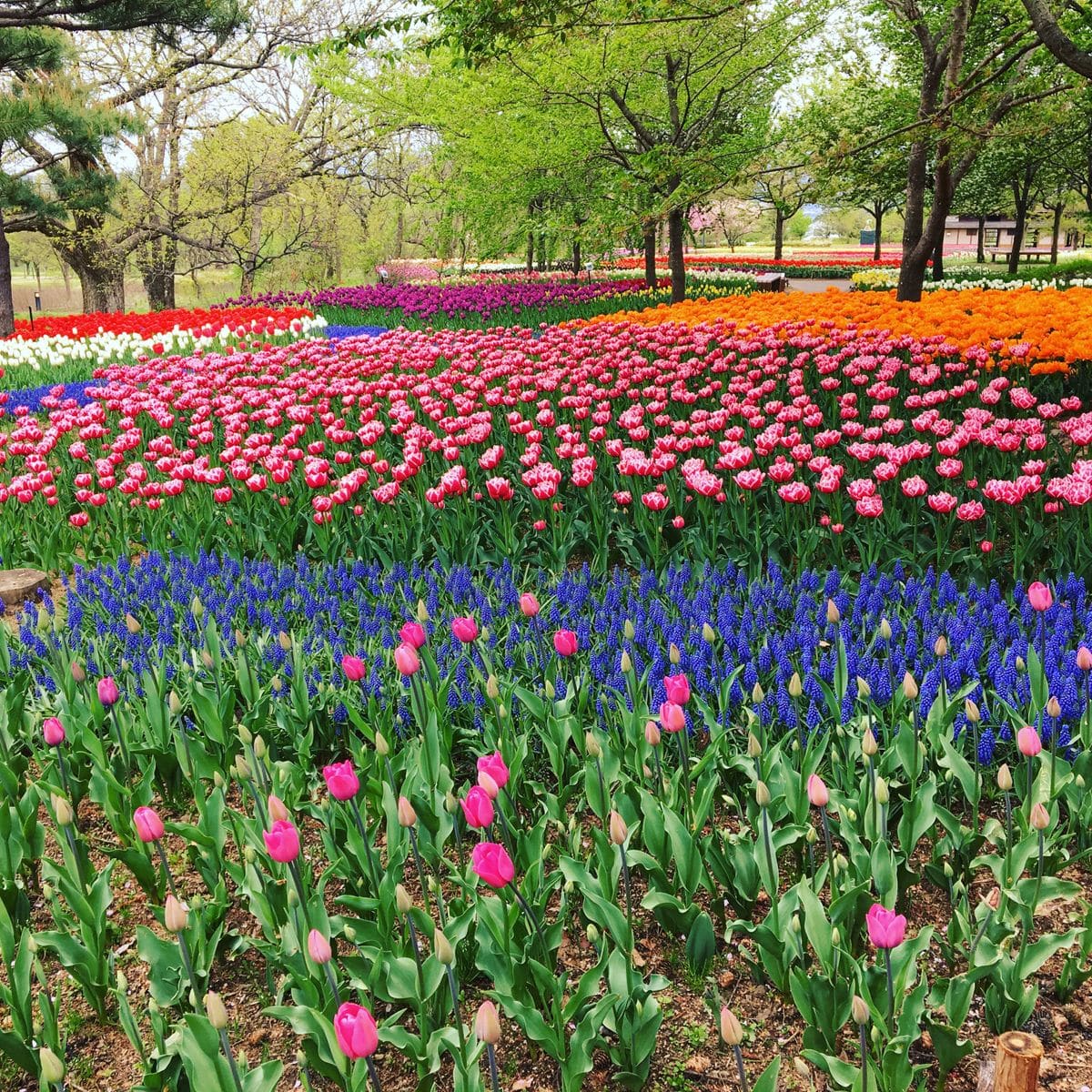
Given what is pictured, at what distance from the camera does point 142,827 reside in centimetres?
187

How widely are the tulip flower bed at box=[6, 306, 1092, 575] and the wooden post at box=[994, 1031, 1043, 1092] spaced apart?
2.50 m

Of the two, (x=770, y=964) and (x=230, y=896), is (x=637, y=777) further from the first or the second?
(x=230, y=896)

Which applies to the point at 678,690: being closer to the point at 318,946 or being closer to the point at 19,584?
the point at 318,946

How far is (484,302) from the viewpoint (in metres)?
16.7

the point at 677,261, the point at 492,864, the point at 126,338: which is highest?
the point at 677,261

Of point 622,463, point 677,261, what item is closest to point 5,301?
point 677,261

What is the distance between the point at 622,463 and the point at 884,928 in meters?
3.28

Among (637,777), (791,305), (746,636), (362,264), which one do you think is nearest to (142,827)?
(637,777)

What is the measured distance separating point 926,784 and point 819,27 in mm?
14123

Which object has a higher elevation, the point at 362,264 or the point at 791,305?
the point at 362,264

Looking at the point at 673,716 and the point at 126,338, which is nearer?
the point at 673,716

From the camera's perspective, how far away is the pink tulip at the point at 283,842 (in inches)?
64.7

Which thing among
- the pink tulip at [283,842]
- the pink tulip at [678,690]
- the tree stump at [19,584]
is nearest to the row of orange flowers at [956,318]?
the pink tulip at [678,690]

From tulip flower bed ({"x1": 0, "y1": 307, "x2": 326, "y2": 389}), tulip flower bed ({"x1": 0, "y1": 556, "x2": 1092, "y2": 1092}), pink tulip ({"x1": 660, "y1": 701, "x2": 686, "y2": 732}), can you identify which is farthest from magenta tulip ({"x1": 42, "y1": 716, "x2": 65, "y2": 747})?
tulip flower bed ({"x1": 0, "y1": 307, "x2": 326, "y2": 389})
